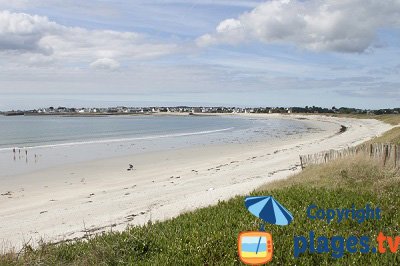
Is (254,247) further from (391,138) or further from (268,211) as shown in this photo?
(391,138)

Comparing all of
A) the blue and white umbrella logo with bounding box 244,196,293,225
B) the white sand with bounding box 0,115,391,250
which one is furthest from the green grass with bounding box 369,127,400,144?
the blue and white umbrella logo with bounding box 244,196,293,225

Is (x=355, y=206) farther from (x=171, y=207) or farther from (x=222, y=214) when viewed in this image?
(x=171, y=207)

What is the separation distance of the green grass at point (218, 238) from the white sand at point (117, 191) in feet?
8.35

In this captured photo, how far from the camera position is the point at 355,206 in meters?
9.66

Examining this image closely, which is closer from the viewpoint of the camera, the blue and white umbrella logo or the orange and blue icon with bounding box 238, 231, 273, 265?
the orange and blue icon with bounding box 238, 231, 273, 265

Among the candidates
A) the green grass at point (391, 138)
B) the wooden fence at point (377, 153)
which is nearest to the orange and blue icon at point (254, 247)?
the wooden fence at point (377, 153)

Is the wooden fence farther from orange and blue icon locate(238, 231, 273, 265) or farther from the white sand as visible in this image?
orange and blue icon locate(238, 231, 273, 265)

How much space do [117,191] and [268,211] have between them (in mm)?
16103

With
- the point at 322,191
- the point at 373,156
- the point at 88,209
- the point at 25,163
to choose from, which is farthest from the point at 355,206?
the point at 25,163

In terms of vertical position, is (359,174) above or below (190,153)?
above

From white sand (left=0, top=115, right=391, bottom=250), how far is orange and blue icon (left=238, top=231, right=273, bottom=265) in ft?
21.2

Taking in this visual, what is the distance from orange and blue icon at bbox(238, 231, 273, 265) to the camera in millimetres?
4719

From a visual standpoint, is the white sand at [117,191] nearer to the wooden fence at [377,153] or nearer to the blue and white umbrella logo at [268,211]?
the wooden fence at [377,153]

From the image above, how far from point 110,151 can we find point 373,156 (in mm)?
29109
